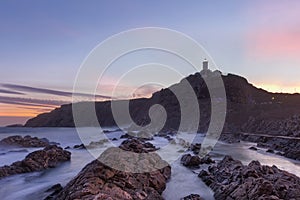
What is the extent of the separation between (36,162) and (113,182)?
1702 centimetres

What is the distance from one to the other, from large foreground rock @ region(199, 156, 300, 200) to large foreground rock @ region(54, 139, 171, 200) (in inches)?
139

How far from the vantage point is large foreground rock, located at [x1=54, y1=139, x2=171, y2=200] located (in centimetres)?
1249

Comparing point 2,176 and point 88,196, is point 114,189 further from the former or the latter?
point 2,176

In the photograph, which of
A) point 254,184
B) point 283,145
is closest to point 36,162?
point 254,184

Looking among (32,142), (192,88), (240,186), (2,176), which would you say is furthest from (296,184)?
(192,88)

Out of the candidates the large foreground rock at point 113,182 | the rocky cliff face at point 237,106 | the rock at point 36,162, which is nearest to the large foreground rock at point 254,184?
the large foreground rock at point 113,182

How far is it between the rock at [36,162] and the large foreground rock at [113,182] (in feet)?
37.9

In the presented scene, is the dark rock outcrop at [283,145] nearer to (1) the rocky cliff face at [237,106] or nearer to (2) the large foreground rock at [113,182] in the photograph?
(1) the rocky cliff face at [237,106]

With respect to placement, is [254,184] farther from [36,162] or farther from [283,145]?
[283,145]

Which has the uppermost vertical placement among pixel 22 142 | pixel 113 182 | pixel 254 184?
pixel 254 184

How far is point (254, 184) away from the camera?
48.0 ft

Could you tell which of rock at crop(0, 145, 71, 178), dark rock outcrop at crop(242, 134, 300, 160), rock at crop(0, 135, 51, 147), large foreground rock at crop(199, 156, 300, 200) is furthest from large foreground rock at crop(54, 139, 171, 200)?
rock at crop(0, 135, 51, 147)

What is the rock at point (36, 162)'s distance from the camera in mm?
25984

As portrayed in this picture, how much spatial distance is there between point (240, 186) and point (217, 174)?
20.7 feet
